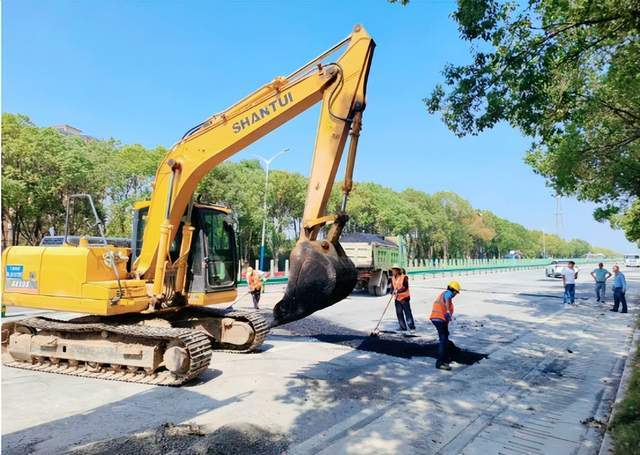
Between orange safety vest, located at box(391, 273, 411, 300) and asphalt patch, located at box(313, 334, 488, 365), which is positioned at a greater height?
orange safety vest, located at box(391, 273, 411, 300)

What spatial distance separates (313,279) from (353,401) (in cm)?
195

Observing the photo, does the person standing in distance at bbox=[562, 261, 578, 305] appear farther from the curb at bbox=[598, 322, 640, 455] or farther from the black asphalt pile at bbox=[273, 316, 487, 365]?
the black asphalt pile at bbox=[273, 316, 487, 365]

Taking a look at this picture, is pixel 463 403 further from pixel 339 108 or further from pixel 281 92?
pixel 281 92

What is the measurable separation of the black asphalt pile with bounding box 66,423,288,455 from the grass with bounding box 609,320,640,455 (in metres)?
3.44

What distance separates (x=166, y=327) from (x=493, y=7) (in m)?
7.29

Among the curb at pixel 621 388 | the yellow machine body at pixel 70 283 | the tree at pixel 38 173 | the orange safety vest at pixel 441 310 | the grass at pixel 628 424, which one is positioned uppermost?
the tree at pixel 38 173

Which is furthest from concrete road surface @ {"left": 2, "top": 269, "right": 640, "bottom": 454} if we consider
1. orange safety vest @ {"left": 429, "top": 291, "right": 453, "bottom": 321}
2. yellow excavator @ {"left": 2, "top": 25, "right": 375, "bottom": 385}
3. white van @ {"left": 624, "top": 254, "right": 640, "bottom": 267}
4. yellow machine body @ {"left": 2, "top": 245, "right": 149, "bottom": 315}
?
white van @ {"left": 624, "top": 254, "right": 640, "bottom": 267}

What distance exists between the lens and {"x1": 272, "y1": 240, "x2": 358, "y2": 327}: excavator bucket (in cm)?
531

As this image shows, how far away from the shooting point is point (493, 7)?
23.0 ft

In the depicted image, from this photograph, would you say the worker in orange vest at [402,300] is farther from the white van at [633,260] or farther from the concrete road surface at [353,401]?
the white van at [633,260]

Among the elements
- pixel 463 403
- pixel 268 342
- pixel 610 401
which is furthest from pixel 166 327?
pixel 610 401

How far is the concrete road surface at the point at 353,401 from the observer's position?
4.91 meters

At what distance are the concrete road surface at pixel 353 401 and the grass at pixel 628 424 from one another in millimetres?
227

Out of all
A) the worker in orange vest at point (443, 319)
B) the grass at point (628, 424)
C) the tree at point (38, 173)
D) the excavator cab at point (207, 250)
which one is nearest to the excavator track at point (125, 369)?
the excavator cab at point (207, 250)
